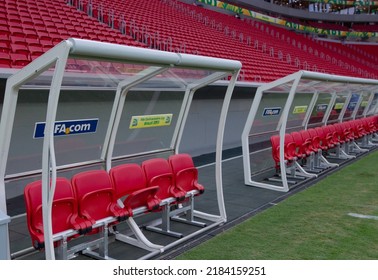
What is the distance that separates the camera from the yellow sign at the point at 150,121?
473 centimetres

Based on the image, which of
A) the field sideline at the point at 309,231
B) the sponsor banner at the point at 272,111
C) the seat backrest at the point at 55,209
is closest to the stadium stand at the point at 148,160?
the seat backrest at the point at 55,209

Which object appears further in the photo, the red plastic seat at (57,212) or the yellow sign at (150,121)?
the yellow sign at (150,121)

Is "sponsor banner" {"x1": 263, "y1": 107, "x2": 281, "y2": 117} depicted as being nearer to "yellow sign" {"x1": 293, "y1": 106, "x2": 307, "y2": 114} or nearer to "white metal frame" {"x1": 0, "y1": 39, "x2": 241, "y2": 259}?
"yellow sign" {"x1": 293, "y1": 106, "x2": 307, "y2": 114}

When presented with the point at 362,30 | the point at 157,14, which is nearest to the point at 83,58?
the point at 157,14

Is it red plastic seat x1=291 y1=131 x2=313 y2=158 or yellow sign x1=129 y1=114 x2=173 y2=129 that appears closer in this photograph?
yellow sign x1=129 y1=114 x2=173 y2=129

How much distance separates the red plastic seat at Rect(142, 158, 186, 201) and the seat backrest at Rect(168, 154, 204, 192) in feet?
0.35

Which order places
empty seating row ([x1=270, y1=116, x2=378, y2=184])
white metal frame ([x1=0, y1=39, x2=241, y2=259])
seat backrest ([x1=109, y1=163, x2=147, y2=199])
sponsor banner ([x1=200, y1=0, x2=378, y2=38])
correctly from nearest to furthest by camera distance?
1. white metal frame ([x1=0, y1=39, x2=241, y2=259])
2. seat backrest ([x1=109, y1=163, x2=147, y2=199])
3. empty seating row ([x1=270, y1=116, x2=378, y2=184])
4. sponsor banner ([x1=200, y1=0, x2=378, y2=38])

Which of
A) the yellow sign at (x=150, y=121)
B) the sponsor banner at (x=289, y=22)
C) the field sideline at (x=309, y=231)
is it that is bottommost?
the field sideline at (x=309, y=231)

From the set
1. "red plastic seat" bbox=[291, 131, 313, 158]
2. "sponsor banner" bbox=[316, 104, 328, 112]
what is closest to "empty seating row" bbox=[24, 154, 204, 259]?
"red plastic seat" bbox=[291, 131, 313, 158]

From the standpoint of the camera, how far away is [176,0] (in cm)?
2389

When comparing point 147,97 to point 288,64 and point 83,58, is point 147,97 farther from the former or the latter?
point 288,64

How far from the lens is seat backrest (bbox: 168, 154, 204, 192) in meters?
4.83

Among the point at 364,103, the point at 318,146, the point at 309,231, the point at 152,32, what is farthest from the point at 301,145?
the point at 152,32

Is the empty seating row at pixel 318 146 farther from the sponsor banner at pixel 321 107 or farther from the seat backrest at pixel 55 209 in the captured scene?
the seat backrest at pixel 55 209
